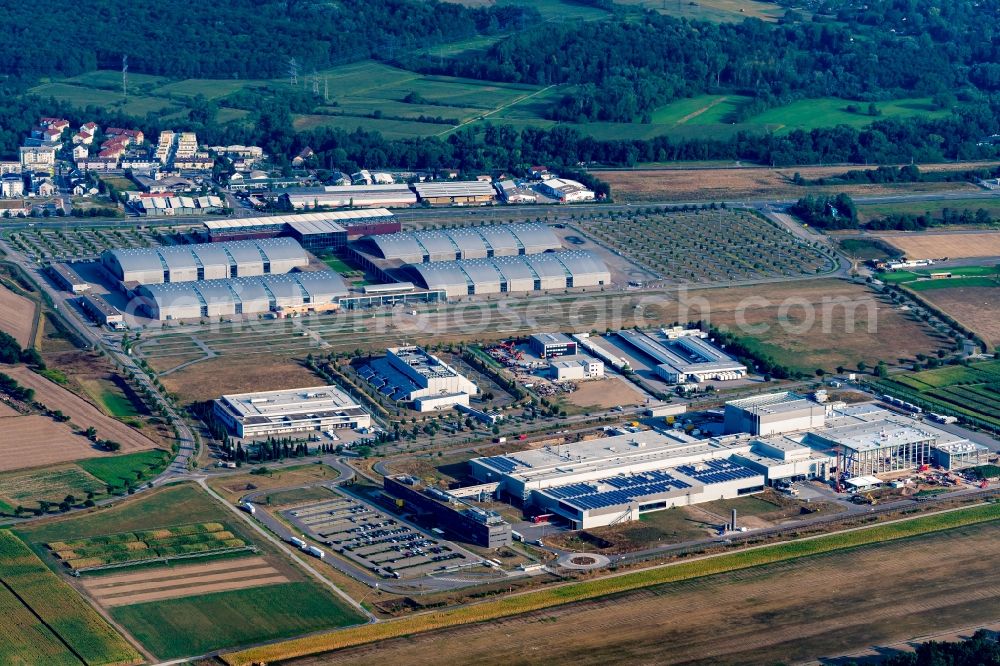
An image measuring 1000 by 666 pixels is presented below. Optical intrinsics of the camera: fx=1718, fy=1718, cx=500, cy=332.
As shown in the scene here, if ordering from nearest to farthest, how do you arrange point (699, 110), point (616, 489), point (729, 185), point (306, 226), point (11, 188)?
point (616, 489)
point (306, 226)
point (11, 188)
point (729, 185)
point (699, 110)

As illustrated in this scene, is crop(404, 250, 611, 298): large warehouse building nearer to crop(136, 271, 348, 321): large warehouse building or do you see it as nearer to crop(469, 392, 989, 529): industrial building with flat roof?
crop(136, 271, 348, 321): large warehouse building

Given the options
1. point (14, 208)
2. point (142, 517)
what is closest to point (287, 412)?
point (142, 517)

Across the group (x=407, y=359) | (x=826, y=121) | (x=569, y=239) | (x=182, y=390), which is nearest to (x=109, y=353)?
(x=182, y=390)

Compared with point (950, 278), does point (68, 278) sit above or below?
above

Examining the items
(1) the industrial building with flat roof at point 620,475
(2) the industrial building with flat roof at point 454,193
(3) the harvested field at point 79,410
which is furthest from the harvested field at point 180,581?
(2) the industrial building with flat roof at point 454,193

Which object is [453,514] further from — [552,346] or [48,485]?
[552,346]

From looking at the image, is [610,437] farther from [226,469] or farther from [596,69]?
[596,69]

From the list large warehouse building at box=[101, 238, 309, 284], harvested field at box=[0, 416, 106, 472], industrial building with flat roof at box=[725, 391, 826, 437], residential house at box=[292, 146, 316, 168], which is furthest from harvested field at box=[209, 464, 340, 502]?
residential house at box=[292, 146, 316, 168]
